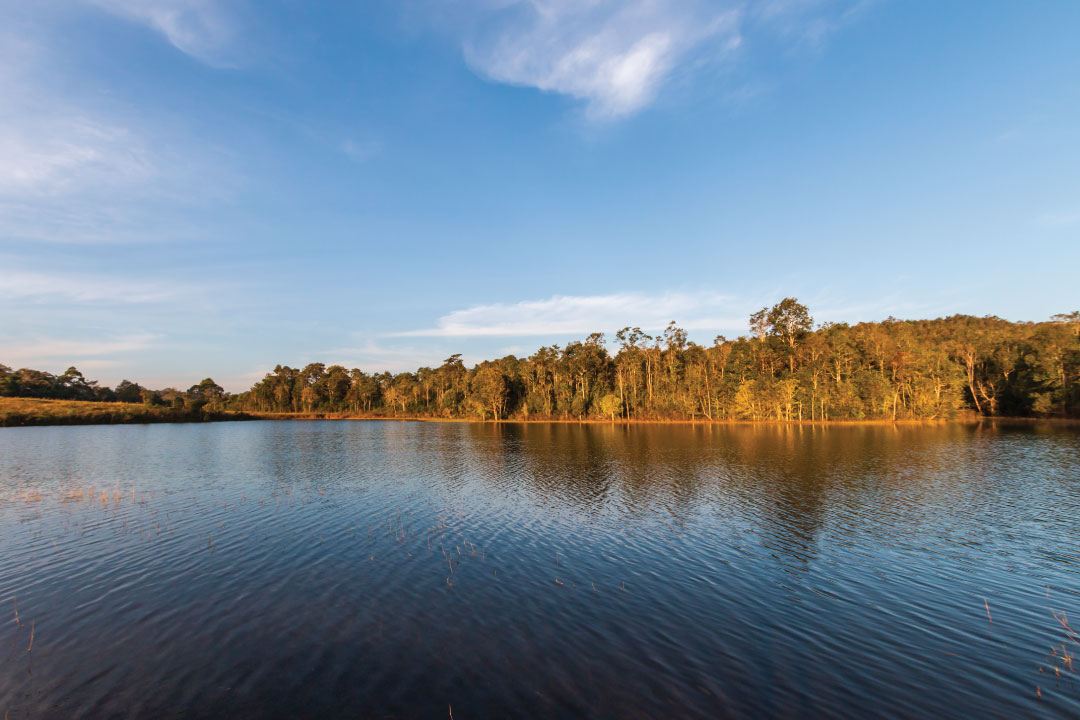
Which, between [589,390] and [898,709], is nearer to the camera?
[898,709]

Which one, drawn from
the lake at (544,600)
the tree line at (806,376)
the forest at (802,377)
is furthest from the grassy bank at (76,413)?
the lake at (544,600)

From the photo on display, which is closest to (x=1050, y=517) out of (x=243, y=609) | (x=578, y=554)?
(x=578, y=554)

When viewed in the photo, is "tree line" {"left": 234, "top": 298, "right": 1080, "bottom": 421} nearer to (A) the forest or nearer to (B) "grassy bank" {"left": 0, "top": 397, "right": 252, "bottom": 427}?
(A) the forest

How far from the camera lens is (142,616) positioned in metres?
14.3

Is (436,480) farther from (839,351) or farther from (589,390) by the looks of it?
(839,351)

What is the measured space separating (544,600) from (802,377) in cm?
11615

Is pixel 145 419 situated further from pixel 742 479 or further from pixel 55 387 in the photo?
pixel 742 479

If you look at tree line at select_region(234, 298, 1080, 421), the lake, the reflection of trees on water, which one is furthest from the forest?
the lake

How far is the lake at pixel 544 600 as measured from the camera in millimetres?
10297

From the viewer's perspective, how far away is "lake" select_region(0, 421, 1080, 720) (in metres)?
10.3

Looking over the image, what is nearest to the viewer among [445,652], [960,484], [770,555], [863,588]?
[445,652]

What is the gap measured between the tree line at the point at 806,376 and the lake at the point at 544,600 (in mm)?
76596

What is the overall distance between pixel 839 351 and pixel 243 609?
127870 millimetres

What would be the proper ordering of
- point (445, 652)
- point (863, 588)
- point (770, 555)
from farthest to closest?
point (770, 555) < point (863, 588) < point (445, 652)
